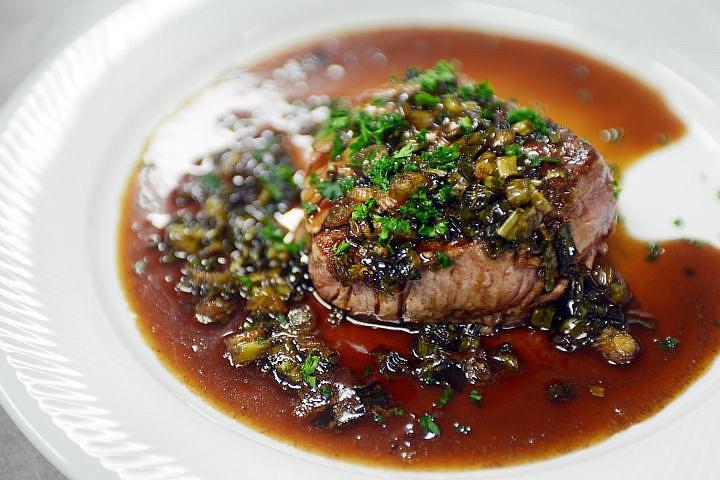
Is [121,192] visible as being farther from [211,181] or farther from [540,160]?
[540,160]

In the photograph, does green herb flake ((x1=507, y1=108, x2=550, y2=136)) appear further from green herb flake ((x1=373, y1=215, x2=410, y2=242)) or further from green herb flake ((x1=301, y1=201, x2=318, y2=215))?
green herb flake ((x1=301, y1=201, x2=318, y2=215))

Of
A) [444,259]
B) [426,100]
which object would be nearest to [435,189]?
[444,259]

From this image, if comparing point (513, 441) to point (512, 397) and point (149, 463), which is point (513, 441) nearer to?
point (512, 397)

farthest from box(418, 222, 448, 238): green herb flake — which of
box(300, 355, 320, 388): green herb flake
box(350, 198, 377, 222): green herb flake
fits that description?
box(300, 355, 320, 388): green herb flake

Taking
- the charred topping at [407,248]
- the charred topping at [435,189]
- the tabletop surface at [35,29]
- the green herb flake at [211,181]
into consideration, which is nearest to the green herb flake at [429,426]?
the charred topping at [407,248]

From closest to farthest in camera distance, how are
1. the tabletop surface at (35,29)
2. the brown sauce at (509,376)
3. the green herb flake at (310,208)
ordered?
the brown sauce at (509,376) < the green herb flake at (310,208) < the tabletop surface at (35,29)

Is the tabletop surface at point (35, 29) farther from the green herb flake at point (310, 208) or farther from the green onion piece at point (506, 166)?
the green onion piece at point (506, 166)

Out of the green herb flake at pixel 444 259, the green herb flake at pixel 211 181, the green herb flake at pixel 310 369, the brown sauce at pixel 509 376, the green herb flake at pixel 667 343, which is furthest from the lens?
the green herb flake at pixel 211 181
